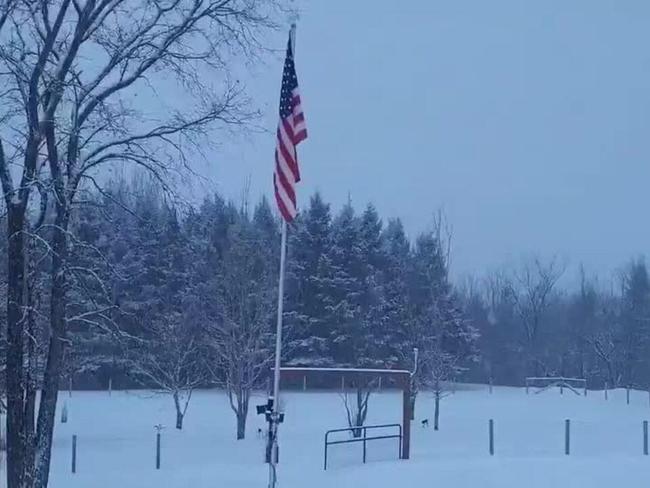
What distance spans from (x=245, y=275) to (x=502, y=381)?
34.0 m

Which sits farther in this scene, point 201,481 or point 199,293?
point 199,293

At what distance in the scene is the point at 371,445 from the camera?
27.2m

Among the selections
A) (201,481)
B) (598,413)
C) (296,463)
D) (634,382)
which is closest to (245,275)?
(296,463)

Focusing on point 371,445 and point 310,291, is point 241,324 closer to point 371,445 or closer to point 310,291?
point 371,445

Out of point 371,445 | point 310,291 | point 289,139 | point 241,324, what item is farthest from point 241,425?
point 310,291

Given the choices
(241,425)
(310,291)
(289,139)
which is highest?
(310,291)

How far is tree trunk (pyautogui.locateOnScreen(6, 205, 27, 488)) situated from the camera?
13.2 metres

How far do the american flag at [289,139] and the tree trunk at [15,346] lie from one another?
3342 millimetres

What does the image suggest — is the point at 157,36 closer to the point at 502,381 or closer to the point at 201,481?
the point at 201,481

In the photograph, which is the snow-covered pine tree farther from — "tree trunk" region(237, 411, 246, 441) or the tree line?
"tree trunk" region(237, 411, 246, 441)

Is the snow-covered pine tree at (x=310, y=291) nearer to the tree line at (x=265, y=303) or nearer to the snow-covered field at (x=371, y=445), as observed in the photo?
the tree line at (x=265, y=303)

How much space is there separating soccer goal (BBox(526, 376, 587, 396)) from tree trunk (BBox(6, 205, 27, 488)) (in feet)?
129

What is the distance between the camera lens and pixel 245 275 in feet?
113

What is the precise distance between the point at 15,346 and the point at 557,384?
141 ft
